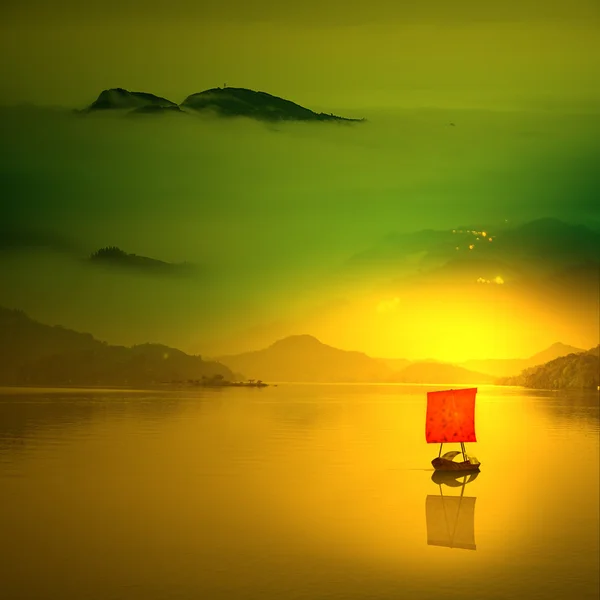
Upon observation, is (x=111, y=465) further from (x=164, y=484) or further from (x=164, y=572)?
(x=164, y=572)

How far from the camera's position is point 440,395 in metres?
49.8

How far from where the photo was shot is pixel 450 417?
167 ft

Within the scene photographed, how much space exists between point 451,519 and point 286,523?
22.6 feet

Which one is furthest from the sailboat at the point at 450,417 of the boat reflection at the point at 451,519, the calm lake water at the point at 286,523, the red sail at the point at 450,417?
the boat reflection at the point at 451,519

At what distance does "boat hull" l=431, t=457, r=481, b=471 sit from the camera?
46312 mm

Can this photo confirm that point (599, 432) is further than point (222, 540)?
Yes

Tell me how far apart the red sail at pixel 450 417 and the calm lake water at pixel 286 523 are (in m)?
2.60

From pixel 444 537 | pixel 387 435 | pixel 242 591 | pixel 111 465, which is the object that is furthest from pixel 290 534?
pixel 387 435

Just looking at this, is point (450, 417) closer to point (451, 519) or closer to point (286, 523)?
point (451, 519)

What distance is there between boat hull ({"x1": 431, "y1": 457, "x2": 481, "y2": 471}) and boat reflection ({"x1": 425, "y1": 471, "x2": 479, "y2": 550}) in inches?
36.5

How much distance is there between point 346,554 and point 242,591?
5.47 metres

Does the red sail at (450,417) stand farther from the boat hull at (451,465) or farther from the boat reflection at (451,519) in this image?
the boat reflection at (451,519)

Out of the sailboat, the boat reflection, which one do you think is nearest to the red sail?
the sailboat

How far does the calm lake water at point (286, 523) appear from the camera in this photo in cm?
2409
